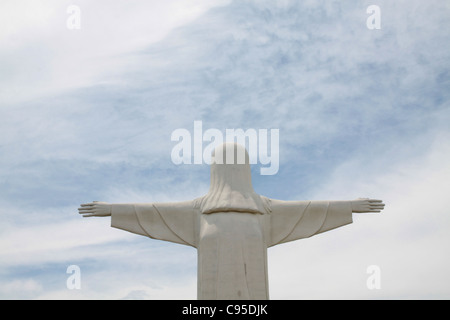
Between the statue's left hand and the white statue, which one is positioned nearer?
the white statue

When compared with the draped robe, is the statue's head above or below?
above

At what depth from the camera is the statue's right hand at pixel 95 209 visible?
1559cm

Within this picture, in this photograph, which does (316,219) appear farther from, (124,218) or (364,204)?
(124,218)

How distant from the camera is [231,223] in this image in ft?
49.7

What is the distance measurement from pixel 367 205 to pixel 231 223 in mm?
3469

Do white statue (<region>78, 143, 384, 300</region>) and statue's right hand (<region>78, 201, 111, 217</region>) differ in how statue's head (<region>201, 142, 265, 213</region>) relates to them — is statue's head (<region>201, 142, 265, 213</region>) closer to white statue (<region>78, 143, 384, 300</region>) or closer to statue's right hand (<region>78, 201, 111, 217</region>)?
white statue (<region>78, 143, 384, 300</region>)

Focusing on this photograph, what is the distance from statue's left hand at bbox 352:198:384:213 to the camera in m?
15.8

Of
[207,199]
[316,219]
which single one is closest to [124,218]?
[207,199]

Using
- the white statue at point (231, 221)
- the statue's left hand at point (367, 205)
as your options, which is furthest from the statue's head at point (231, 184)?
the statue's left hand at point (367, 205)

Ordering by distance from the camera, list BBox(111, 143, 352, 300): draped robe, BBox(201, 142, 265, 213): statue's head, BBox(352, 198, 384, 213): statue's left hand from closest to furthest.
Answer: BBox(111, 143, 352, 300): draped robe → BBox(201, 142, 265, 213): statue's head → BBox(352, 198, 384, 213): statue's left hand

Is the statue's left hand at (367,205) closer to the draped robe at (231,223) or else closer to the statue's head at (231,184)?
the draped robe at (231,223)

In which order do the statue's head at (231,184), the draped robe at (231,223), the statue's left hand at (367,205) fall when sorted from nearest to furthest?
1. the draped robe at (231,223)
2. the statue's head at (231,184)
3. the statue's left hand at (367,205)

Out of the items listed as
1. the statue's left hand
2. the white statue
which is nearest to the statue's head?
the white statue

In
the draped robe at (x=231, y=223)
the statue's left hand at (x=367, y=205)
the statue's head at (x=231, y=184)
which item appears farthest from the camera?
the statue's left hand at (x=367, y=205)
